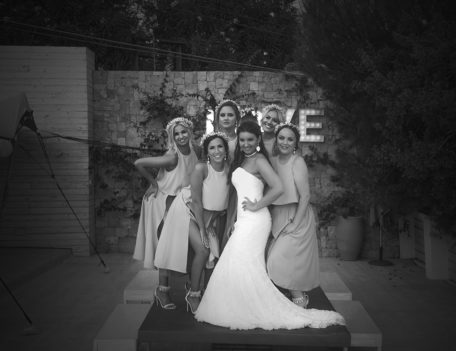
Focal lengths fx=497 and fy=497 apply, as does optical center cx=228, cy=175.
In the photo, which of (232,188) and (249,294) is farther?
(232,188)

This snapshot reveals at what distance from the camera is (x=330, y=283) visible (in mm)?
5629

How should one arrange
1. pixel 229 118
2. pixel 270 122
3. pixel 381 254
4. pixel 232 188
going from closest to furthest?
pixel 232 188 < pixel 229 118 < pixel 270 122 < pixel 381 254

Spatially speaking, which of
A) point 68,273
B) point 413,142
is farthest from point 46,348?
point 413,142

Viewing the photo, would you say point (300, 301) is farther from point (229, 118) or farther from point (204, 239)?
point (229, 118)

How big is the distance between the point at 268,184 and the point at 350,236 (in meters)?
4.67

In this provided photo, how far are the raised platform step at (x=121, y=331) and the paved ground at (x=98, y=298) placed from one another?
508mm

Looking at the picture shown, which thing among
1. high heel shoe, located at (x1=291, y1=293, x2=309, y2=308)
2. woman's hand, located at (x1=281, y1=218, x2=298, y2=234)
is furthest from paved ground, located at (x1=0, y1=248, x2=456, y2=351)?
woman's hand, located at (x1=281, y1=218, x2=298, y2=234)

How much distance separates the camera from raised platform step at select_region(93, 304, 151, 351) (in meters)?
3.85

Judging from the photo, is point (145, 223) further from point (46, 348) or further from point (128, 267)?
point (128, 267)

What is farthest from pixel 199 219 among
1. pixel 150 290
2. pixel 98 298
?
pixel 98 298

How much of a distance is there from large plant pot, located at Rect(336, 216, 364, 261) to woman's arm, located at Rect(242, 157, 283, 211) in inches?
182

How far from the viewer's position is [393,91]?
571 centimetres

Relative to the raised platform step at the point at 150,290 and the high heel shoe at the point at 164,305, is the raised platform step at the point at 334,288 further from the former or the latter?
the high heel shoe at the point at 164,305

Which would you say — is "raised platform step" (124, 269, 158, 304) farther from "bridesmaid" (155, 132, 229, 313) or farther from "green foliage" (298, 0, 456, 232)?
"green foliage" (298, 0, 456, 232)
